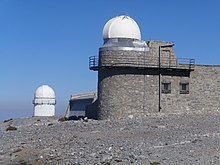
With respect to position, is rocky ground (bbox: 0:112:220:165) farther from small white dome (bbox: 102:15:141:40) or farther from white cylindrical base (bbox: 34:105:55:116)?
white cylindrical base (bbox: 34:105:55:116)

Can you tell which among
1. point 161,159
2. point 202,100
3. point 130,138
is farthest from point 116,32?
point 161,159

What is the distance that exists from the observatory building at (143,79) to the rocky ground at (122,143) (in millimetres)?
3364

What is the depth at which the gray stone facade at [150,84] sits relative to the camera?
33.4 m

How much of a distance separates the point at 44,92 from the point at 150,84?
18715mm

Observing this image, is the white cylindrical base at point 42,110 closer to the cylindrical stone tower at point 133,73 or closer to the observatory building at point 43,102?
the observatory building at point 43,102

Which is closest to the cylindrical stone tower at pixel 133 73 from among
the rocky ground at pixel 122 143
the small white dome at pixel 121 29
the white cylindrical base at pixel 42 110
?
the small white dome at pixel 121 29

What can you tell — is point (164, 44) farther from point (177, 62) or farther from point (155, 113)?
point (155, 113)

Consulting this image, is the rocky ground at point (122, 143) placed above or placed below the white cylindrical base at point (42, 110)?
above

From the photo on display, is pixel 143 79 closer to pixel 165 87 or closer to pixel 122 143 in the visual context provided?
pixel 165 87

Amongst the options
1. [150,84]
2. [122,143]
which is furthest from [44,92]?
[122,143]

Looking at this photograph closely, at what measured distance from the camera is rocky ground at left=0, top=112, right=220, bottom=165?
711 inches

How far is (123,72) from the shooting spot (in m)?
33.5

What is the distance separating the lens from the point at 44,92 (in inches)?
1956

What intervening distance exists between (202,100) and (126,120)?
8.04m
